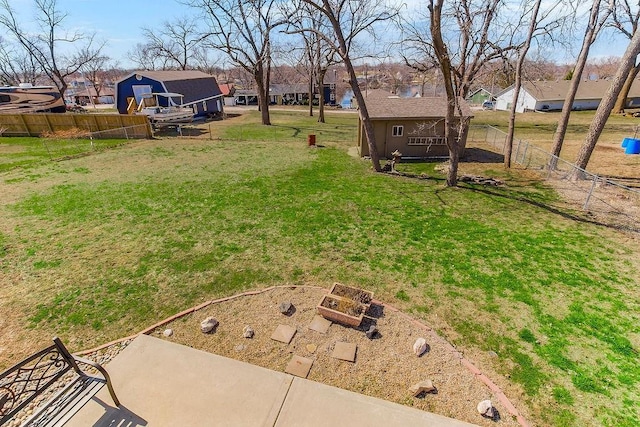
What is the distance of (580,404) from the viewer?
4590 mm

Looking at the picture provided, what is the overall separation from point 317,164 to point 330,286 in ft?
34.9

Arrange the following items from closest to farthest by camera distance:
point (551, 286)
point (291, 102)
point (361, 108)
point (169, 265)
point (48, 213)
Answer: point (551, 286) → point (169, 265) → point (48, 213) → point (361, 108) → point (291, 102)

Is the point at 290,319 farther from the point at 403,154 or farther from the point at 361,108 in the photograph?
the point at 403,154

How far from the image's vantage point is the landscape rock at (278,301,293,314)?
6.21 m

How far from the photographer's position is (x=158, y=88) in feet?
99.9

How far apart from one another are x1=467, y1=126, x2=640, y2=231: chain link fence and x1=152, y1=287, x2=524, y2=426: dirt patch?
8.25m

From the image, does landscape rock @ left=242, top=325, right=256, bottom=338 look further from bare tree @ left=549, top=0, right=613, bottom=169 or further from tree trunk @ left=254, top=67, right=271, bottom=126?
tree trunk @ left=254, top=67, right=271, bottom=126

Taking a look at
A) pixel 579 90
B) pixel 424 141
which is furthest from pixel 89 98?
pixel 579 90

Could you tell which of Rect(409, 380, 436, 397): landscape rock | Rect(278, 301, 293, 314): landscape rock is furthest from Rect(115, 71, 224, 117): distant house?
Rect(409, 380, 436, 397): landscape rock

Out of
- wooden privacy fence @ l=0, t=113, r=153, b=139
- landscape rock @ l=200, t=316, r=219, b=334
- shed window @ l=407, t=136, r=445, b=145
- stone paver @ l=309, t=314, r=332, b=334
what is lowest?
stone paver @ l=309, t=314, r=332, b=334

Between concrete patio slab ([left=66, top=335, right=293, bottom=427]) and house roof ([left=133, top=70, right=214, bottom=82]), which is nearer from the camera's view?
concrete patio slab ([left=66, top=335, right=293, bottom=427])

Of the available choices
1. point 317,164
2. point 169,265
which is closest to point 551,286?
point 169,265

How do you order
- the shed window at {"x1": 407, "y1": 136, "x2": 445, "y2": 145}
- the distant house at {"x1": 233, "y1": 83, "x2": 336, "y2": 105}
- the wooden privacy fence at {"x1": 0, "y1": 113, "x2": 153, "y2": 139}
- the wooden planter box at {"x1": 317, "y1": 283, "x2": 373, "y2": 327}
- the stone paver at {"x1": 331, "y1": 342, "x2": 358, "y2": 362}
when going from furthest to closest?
the distant house at {"x1": 233, "y1": 83, "x2": 336, "y2": 105} → the wooden privacy fence at {"x1": 0, "y1": 113, "x2": 153, "y2": 139} → the shed window at {"x1": 407, "y1": 136, "x2": 445, "y2": 145} → the wooden planter box at {"x1": 317, "y1": 283, "x2": 373, "y2": 327} → the stone paver at {"x1": 331, "y1": 342, "x2": 358, "y2": 362}

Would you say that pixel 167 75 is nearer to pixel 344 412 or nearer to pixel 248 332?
pixel 248 332
